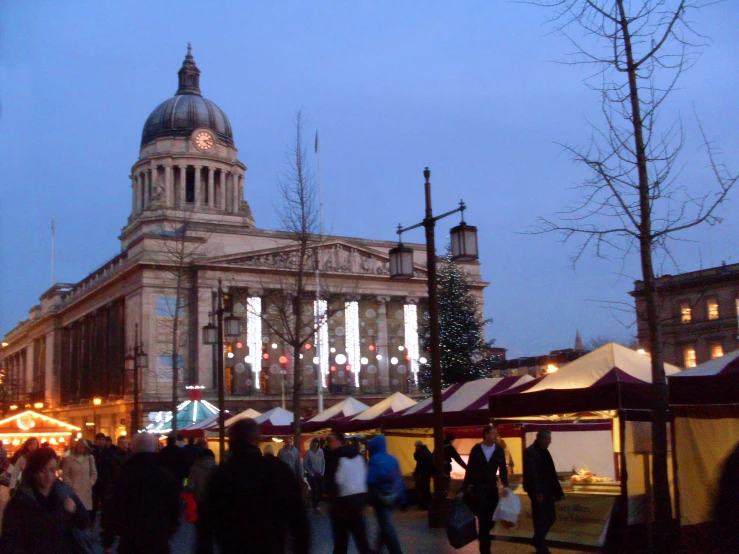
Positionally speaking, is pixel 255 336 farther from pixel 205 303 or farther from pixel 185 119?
pixel 185 119

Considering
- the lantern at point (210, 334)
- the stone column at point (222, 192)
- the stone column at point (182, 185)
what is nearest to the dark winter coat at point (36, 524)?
the lantern at point (210, 334)

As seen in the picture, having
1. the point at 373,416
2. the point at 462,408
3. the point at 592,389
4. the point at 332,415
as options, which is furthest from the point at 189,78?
the point at 592,389

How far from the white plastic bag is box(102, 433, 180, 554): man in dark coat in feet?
22.1

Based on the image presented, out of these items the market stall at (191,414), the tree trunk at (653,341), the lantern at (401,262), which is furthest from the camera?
the market stall at (191,414)

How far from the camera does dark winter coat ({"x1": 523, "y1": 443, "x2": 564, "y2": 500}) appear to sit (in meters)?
12.3

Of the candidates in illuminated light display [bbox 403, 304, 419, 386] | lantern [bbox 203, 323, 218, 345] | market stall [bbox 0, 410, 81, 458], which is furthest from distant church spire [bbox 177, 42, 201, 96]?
lantern [bbox 203, 323, 218, 345]

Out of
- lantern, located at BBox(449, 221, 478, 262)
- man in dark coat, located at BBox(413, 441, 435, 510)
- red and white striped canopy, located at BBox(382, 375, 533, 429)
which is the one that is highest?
lantern, located at BBox(449, 221, 478, 262)

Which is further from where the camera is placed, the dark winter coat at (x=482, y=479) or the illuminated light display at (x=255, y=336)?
the illuminated light display at (x=255, y=336)

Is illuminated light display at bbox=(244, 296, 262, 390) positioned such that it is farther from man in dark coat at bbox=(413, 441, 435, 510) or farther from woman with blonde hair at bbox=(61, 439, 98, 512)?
woman with blonde hair at bbox=(61, 439, 98, 512)

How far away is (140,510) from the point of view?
280 inches

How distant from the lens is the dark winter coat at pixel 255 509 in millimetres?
5715

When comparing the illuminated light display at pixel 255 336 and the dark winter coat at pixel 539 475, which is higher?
the illuminated light display at pixel 255 336

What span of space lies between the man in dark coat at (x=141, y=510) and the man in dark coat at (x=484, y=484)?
6291mm

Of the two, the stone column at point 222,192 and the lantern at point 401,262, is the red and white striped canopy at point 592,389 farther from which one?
the stone column at point 222,192
